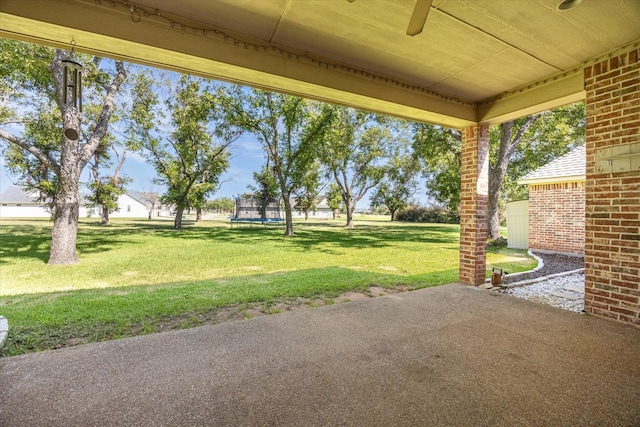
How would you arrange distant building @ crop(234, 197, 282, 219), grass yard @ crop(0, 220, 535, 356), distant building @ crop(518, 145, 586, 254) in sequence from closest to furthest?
grass yard @ crop(0, 220, 535, 356) → distant building @ crop(518, 145, 586, 254) → distant building @ crop(234, 197, 282, 219)

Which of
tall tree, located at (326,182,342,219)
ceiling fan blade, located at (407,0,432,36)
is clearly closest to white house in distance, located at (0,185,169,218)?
tall tree, located at (326,182,342,219)

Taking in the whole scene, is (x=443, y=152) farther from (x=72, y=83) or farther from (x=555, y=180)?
(x=72, y=83)

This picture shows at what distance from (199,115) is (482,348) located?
1619 cm

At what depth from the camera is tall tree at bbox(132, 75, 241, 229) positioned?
606 inches

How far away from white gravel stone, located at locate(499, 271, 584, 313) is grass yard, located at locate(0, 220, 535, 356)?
122 cm

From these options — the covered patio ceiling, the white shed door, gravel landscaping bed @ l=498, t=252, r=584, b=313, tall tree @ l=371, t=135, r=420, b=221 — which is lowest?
gravel landscaping bed @ l=498, t=252, r=584, b=313

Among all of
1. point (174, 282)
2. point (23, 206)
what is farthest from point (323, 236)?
point (23, 206)

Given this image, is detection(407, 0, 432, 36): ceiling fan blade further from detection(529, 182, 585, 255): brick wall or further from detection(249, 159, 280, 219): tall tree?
detection(249, 159, 280, 219): tall tree

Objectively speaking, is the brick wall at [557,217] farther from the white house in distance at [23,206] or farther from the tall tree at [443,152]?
the white house in distance at [23,206]

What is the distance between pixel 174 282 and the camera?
546 centimetres

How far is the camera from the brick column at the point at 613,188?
9.48ft

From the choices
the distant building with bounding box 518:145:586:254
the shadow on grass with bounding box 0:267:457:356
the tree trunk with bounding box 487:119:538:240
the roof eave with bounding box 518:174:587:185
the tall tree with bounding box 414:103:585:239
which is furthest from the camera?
the tall tree with bounding box 414:103:585:239

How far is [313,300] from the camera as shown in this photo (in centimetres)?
413

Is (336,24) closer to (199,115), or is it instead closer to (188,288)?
(188,288)
